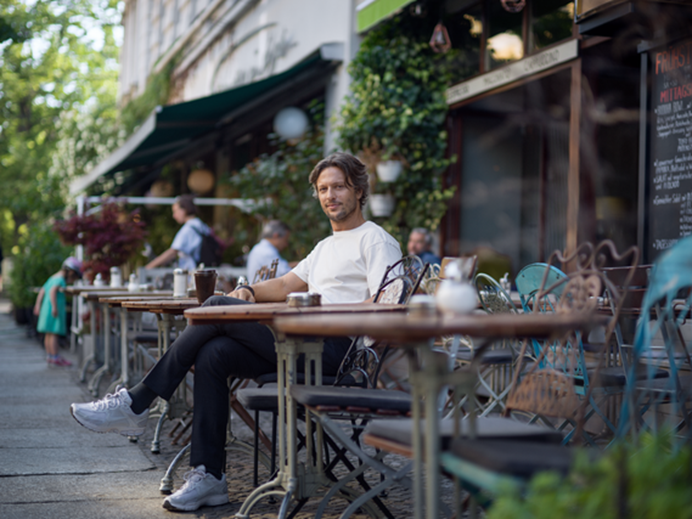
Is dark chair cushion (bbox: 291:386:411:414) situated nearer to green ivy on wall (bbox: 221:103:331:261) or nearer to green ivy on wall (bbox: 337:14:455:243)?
green ivy on wall (bbox: 337:14:455:243)

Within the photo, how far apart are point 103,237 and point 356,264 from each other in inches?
232

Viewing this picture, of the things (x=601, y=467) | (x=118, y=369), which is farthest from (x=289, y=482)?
(x=118, y=369)

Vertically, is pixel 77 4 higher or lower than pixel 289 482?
higher

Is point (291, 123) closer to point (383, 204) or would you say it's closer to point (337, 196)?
point (383, 204)

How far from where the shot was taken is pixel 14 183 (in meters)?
25.2

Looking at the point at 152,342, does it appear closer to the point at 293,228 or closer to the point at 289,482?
the point at 289,482

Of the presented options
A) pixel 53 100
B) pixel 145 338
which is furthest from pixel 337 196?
pixel 53 100

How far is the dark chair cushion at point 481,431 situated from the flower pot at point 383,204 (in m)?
6.00

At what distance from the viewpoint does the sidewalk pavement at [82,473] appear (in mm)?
3215

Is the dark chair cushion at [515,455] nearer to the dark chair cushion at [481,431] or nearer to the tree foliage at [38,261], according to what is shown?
the dark chair cushion at [481,431]

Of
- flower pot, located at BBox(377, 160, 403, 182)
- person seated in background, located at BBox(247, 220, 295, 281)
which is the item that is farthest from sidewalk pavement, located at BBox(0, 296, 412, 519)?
flower pot, located at BBox(377, 160, 403, 182)

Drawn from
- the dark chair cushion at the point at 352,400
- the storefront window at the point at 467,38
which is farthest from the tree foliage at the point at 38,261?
the dark chair cushion at the point at 352,400

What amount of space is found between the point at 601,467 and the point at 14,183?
26.4m

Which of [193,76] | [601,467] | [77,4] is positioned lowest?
[601,467]
